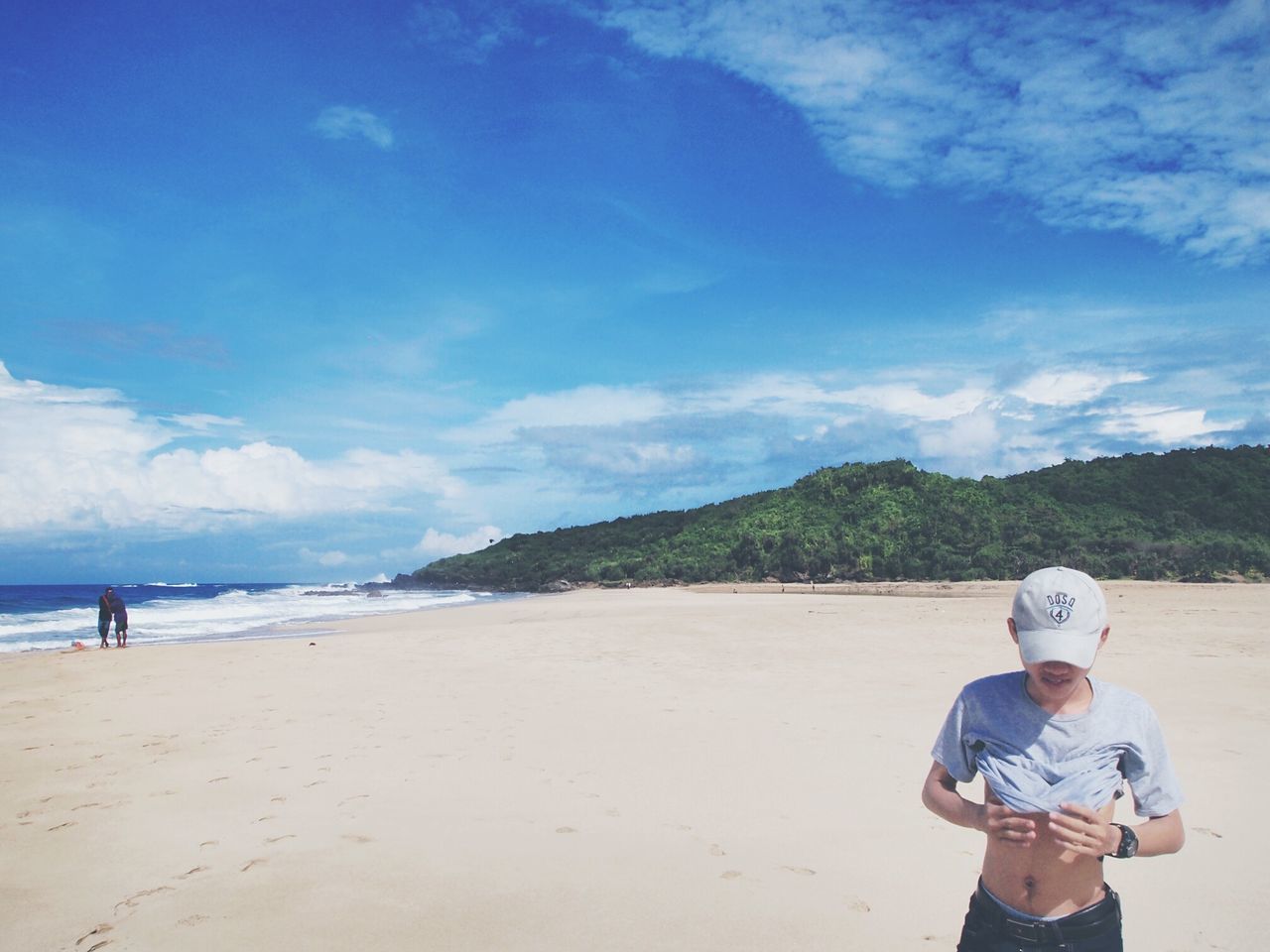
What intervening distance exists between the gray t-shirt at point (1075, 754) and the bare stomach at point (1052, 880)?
0.32 ft

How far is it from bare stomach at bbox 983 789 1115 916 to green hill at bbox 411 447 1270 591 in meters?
38.1

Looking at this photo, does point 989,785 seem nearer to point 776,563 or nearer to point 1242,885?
point 1242,885

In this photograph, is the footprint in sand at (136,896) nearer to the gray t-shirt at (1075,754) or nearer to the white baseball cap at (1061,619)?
the gray t-shirt at (1075,754)

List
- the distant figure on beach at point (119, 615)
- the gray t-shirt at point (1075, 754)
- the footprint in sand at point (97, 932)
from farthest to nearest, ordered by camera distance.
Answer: the distant figure on beach at point (119, 615) < the footprint in sand at point (97, 932) < the gray t-shirt at point (1075, 754)

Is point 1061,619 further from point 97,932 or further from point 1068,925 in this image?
point 97,932

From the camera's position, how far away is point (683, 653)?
14391 millimetres

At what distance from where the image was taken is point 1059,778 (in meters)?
2.42

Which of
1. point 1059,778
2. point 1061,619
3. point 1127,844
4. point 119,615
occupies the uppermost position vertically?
point 1061,619

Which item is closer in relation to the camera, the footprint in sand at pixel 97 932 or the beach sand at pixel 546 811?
the footprint in sand at pixel 97 932

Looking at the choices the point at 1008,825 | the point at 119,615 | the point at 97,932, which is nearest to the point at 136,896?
the point at 97,932

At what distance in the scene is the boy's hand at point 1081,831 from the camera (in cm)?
227

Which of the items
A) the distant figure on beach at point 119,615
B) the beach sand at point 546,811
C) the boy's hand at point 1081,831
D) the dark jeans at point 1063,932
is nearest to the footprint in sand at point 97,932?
the beach sand at point 546,811

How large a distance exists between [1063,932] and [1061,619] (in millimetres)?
950

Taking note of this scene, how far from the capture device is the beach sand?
4230 millimetres
